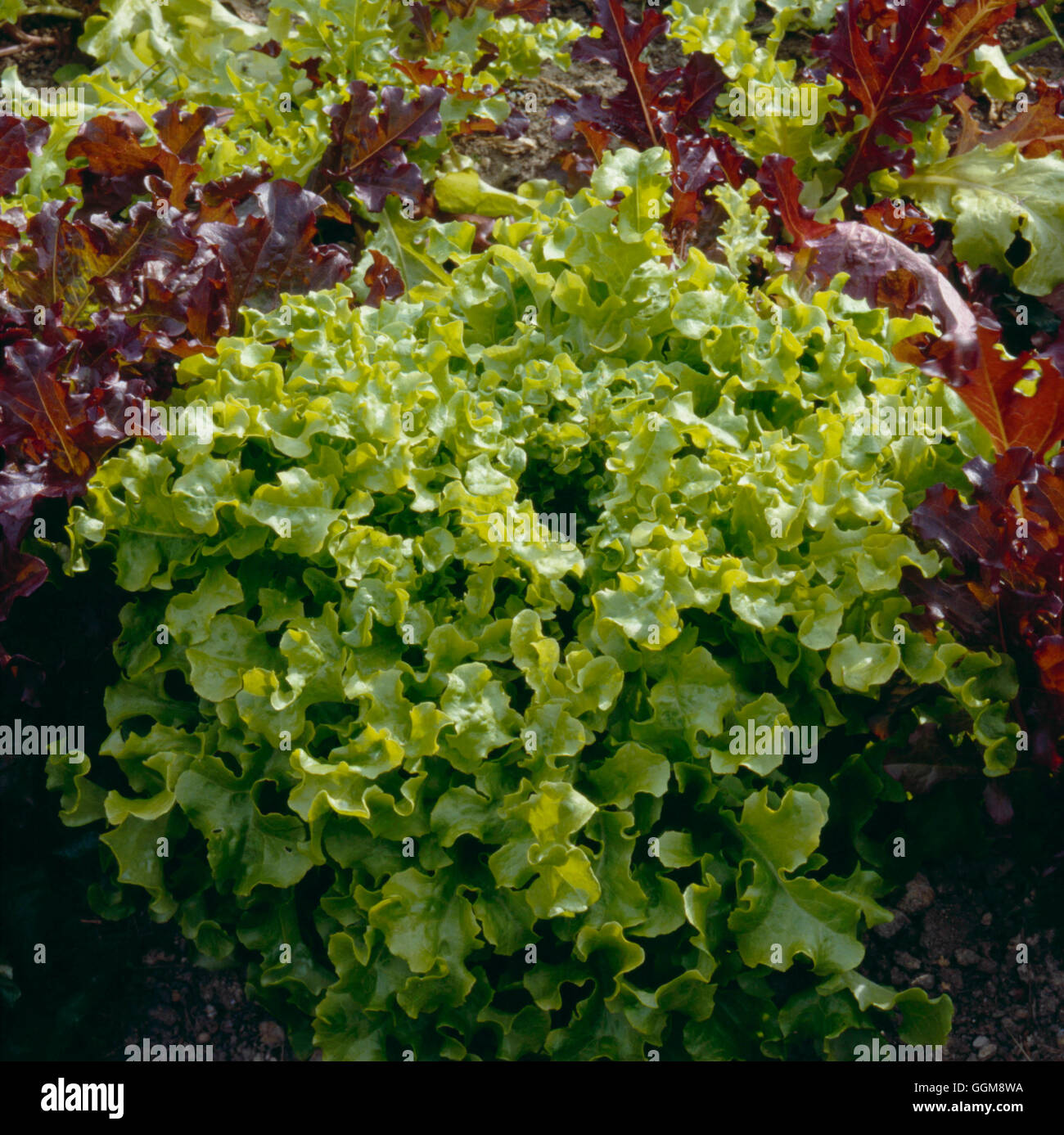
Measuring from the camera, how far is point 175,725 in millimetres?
2479

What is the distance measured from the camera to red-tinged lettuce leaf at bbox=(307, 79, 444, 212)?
3.38m

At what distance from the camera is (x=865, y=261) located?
3055mm

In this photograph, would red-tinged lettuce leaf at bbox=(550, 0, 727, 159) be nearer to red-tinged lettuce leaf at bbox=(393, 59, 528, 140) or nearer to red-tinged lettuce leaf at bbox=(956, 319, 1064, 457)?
red-tinged lettuce leaf at bbox=(393, 59, 528, 140)

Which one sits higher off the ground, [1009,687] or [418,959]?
[1009,687]

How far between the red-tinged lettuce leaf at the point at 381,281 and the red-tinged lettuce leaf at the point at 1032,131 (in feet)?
6.65

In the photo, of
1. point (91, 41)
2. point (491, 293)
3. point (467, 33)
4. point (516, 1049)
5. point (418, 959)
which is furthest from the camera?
point (91, 41)

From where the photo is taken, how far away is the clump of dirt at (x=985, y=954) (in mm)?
2455

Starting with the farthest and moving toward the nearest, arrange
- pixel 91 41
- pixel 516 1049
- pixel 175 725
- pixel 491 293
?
pixel 91 41
pixel 491 293
pixel 175 725
pixel 516 1049

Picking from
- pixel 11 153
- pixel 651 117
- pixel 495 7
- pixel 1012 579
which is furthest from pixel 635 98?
pixel 1012 579

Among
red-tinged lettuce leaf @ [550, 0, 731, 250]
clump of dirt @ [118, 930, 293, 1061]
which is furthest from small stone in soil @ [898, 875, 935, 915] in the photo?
red-tinged lettuce leaf @ [550, 0, 731, 250]
